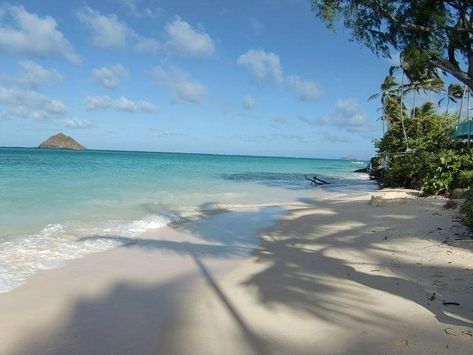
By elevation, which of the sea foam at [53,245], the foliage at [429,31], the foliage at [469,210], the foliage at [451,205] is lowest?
the sea foam at [53,245]

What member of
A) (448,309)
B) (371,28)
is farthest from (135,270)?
(371,28)

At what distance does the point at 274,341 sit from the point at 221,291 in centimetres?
187

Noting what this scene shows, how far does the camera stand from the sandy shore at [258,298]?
4.40 meters

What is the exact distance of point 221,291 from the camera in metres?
6.18

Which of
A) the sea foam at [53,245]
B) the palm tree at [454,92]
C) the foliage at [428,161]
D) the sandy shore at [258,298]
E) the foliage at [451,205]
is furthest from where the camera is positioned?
the palm tree at [454,92]

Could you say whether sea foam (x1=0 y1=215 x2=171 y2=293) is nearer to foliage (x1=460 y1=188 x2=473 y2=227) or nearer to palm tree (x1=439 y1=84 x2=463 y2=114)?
foliage (x1=460 y1=188 x2=473 y2=227)

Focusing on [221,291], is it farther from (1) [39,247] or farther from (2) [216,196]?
(2) [216,196]

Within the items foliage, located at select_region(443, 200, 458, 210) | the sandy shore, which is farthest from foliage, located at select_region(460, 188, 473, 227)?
foliage, located at select_region(443, 200, 458, 210)

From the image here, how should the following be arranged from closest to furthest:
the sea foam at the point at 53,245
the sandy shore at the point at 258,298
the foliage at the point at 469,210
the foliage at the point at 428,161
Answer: the sandy shore at the point at 258,298, the sea foam at the point at 53,245, the foliage at the point at 469,210, the foliage at the point at 428,161

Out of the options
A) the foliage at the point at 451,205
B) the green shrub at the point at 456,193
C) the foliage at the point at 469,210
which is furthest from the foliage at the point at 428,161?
the foliage at the point at 469,210

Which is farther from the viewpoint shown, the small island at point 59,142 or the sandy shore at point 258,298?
the small island at point 59,142

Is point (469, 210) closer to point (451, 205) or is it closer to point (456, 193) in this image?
point (451, 205)

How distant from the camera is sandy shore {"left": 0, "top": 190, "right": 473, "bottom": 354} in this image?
4402 millimetres

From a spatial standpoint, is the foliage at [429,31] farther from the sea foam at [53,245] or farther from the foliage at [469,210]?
the sea foam at [53,245]
